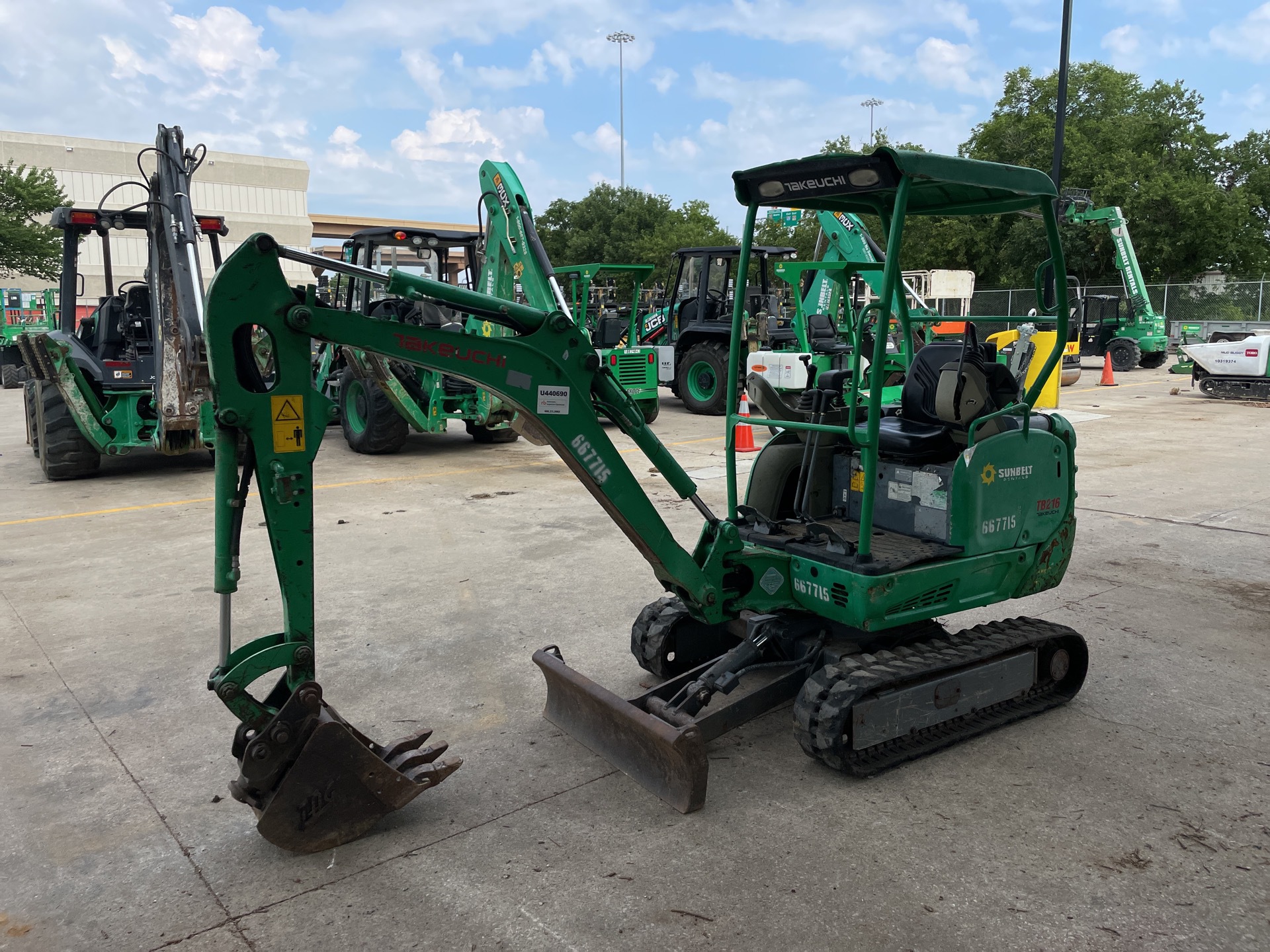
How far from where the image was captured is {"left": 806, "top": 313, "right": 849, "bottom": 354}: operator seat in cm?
931

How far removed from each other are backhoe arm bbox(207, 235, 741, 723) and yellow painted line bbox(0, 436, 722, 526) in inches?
206

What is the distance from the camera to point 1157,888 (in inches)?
126

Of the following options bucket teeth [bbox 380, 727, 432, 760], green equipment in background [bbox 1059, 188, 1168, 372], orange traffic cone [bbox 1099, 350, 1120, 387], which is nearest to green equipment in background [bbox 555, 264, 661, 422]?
bucket teeth [bbox 380, 727, 432, 760]

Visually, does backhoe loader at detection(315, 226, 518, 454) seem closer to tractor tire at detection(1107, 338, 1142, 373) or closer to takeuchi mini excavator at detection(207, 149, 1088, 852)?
takeuchi mini excavator at detection(207, 149, 1088, 852)

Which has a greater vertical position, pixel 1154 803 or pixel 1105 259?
pixel 1105 259

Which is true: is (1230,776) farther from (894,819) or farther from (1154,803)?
(894,819)

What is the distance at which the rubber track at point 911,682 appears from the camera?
12.6ft

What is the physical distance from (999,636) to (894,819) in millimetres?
1247

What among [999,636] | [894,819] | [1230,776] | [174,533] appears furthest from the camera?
[174,533]

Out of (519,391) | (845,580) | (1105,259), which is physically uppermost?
(1105,259)

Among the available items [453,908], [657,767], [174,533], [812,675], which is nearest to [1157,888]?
[812,675]

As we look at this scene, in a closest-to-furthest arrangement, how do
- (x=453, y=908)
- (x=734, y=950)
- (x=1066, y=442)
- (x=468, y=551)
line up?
1. (x=734, y=950)
2. (x=453, y=908)
3. (x=1066, y=442)
4. (x=468, y=551)

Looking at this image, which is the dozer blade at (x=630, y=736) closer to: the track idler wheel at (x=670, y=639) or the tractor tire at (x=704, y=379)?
the track idler wheel at (x=670, y=639)

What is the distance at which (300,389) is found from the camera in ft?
10.9
